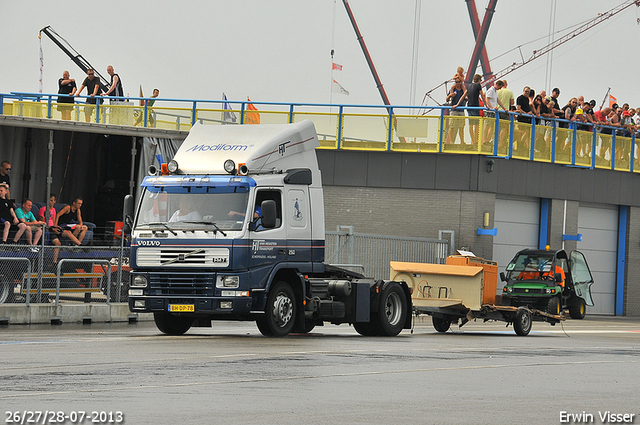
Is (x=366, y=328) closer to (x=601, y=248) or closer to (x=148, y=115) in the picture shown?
(x=148, y=115)

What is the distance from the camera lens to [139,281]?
52.5 ft

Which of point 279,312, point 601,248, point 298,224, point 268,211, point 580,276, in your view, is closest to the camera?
point 268,211

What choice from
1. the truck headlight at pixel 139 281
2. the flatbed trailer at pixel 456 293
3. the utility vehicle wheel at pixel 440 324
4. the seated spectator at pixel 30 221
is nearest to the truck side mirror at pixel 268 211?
the truck headlight at pixel 139 281

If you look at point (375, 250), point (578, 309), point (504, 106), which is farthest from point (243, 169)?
point (578, 309)

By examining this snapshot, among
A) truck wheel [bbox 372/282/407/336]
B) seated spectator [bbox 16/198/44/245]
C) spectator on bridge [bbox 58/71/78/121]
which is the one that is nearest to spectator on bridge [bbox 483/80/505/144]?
spectator on bridge [bbox 58/71/78/121]

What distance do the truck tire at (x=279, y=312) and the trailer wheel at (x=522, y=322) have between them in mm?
5780

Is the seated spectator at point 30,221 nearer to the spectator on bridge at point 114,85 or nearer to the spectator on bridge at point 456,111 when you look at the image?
the spectator on bridge at point 114,85

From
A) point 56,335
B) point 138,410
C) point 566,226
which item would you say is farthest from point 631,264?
point 138,410

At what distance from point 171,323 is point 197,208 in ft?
8.35

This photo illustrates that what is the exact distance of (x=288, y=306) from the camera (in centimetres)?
1650

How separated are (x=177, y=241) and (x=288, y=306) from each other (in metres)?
2.21

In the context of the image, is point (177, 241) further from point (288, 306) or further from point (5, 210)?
point (5, 210)

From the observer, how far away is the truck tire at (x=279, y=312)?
633 inches

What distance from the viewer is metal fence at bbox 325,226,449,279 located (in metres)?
26.4
